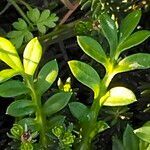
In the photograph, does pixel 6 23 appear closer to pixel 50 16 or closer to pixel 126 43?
pixel 50 16

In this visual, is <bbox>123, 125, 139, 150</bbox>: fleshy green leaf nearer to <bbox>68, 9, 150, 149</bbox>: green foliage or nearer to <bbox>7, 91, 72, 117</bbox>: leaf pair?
<bbox>68, 9, 150, 149</bbox>: green foliage

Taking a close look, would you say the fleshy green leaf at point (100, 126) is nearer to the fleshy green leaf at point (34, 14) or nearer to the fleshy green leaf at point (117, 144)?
the fleshy green leaf at point (117, 144)

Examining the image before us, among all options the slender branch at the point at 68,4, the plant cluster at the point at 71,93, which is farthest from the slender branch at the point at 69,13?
the plant cluster at the point at 71,93

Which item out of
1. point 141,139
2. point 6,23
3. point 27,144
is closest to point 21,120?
point 27,144

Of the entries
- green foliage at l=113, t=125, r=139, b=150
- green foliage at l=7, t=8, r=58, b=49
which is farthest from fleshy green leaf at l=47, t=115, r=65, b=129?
green foliage at l=7, t=8, r=58, b=49

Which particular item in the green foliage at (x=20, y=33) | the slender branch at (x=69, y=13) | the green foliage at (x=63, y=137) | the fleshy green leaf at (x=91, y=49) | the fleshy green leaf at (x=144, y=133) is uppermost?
the slender branch at (x=69, y=13)
